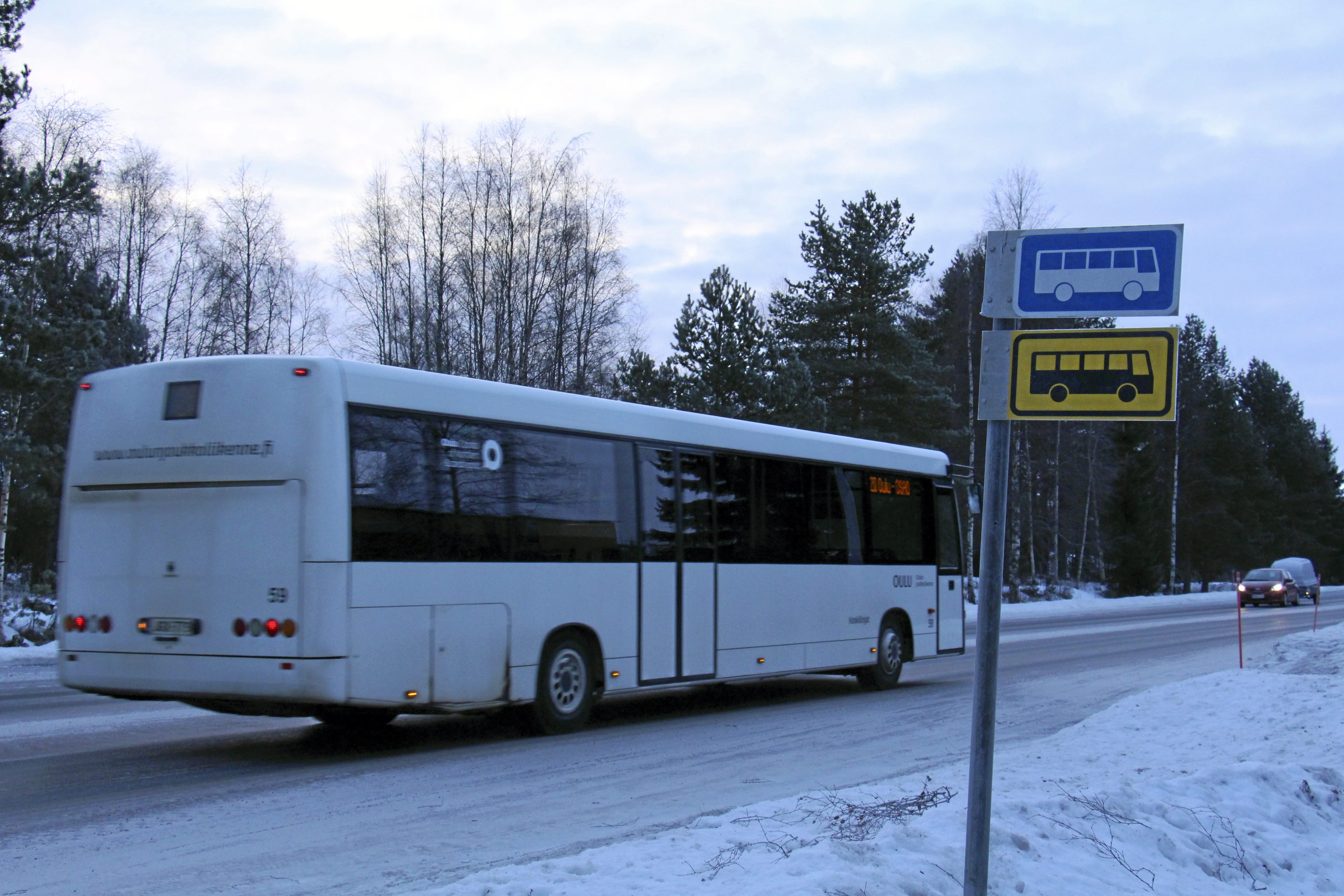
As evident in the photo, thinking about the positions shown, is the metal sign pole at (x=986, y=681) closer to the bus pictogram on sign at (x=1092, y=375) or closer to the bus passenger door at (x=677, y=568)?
the bus pictogram on sign at (x=1092, y=375)

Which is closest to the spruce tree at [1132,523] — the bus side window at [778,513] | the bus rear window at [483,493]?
the bus side window at [778,513]

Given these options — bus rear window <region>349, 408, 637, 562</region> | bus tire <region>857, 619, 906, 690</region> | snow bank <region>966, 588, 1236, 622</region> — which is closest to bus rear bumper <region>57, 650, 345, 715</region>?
bus rear window <region>349, 408, 637, 562</region>

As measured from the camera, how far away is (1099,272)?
446 cm

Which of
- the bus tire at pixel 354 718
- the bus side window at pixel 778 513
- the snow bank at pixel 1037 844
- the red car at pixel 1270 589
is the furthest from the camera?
the red car at pixel 1270 589

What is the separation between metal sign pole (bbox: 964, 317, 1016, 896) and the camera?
170 inches

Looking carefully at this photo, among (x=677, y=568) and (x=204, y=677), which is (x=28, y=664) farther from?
(x=677, y=568)

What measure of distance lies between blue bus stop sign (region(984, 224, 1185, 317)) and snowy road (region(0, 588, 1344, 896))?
365cm

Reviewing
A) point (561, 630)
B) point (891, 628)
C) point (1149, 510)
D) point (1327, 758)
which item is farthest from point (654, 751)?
point (1149, 510)

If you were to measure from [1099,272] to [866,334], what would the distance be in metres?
35.3

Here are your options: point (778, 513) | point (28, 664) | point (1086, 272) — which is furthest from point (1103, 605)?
point (1086, 272)

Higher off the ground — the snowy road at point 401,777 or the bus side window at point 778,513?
the bus side window at point 778,513

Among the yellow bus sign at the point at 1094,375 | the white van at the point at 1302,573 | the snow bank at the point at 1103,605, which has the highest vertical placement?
the yellow bus sign at the point at 1094,375

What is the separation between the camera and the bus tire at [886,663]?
49.4ft

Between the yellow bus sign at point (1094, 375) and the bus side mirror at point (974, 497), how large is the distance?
10.6 m
